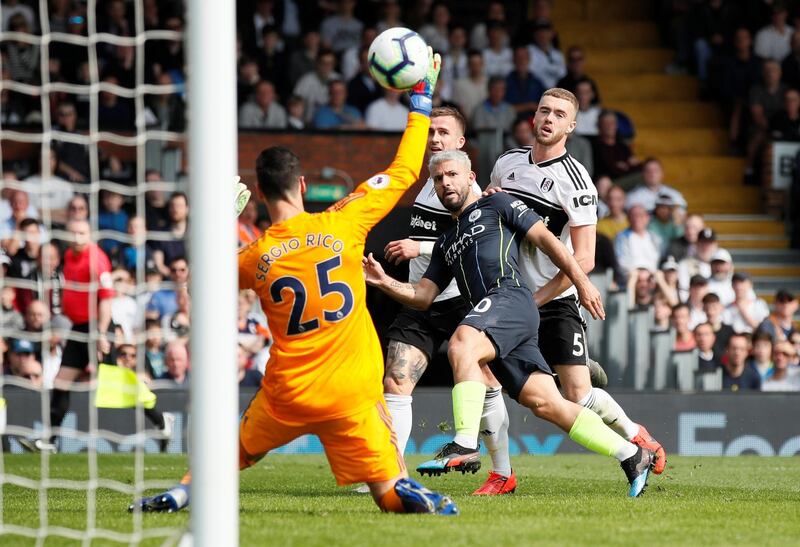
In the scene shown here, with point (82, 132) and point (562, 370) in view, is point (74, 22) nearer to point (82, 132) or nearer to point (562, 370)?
point (82, 132)

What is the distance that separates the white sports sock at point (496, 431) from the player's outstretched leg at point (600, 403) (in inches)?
16.4

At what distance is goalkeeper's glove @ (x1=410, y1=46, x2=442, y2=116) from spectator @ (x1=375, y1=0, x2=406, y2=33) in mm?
10895

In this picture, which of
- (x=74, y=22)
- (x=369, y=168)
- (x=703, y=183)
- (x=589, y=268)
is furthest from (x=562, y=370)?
(x=703, y=183)

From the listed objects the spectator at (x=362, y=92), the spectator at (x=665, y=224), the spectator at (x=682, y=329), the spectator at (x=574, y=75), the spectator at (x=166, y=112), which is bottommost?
the spectator at (x=682, y=329)

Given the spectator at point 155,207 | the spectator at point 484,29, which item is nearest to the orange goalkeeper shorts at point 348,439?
the spectator at point 155,207

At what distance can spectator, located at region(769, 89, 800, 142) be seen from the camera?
17672 millimetres

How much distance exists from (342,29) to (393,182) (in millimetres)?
11763

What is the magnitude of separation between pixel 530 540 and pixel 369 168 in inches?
382

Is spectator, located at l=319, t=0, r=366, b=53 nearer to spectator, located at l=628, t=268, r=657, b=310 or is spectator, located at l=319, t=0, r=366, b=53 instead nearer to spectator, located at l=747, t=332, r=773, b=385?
spectator, located at l=628, t=268, r=657, b=310

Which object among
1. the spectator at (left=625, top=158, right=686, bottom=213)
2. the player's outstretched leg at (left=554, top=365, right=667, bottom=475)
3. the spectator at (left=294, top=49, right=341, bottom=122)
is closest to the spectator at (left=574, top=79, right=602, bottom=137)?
the spectator at (left=625, top=158, right=686, bottom=213)

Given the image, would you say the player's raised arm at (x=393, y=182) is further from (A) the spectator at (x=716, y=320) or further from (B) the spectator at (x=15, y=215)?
(A) the spectator at (x=716, y=320)

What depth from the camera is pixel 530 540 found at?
18.2 ft

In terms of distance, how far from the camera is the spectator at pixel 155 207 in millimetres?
13664

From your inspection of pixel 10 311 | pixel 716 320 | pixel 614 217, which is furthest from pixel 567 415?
pixel 614 217
